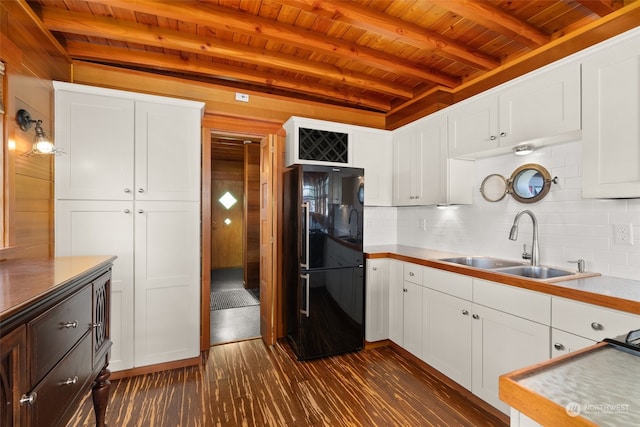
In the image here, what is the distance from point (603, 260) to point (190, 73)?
3734mm

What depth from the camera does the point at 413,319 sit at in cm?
264

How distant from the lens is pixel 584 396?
0.58 m

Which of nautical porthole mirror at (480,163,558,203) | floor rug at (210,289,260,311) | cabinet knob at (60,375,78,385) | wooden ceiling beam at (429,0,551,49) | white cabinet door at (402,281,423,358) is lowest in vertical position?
floor rug at (210,289,260,311)

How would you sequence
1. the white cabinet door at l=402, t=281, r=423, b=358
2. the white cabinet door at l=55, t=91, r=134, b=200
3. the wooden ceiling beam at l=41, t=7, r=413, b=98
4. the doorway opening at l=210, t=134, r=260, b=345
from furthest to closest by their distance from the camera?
the doorway opening at l=210, t=134, r=260, b=345 < the white cabinet door at l=402, t=281, r=423, b=358 < the white cabinet door at l=55, t=91, r=134, b=200 < the wooden ceiling beam at l=41, t=7, r=413, b=98

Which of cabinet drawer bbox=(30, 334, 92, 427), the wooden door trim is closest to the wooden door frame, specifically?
the wooden door trim

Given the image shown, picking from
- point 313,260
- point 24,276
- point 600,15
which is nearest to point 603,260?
point 600,15

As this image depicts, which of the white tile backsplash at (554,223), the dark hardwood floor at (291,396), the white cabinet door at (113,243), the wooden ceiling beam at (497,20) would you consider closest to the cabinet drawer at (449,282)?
the white tile backsplash at (554,223)

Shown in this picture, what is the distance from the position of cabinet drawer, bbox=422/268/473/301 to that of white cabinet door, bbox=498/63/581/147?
1.06 meters

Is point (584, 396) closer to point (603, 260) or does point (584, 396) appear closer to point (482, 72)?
point (603, 260)

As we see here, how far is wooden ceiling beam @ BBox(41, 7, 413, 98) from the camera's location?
2064 mm

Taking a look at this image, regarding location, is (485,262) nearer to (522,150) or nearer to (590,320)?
(522,150)

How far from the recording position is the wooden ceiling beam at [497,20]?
1.88m

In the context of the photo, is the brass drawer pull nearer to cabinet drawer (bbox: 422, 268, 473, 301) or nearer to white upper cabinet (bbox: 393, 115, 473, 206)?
cabinet drawer (bbox: 422, 268, 473, 301)

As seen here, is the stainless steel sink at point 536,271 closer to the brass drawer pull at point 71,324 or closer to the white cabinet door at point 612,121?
the white cabinet door at point 612,121
